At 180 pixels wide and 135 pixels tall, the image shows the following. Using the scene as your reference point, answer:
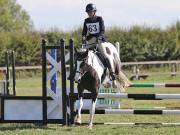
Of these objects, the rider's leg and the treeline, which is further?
the treeline

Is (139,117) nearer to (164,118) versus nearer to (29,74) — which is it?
(164,118)

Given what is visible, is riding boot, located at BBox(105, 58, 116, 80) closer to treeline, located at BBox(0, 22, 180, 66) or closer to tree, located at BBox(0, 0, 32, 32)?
treeline, located at BBox(0, 22, 180, 66)

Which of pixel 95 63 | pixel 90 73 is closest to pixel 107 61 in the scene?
pixel 95 63

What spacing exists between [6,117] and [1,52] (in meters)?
32.9

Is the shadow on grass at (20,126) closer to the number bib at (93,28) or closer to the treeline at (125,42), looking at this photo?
the number bib at (93,28)

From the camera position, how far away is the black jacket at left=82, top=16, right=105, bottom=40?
42.0 ft

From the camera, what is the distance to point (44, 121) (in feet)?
41.9

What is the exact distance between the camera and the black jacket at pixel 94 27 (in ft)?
42.0

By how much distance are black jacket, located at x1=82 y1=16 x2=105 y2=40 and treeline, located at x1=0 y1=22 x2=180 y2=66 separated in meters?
33.3

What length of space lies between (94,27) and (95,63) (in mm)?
822

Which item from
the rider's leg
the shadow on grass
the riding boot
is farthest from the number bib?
the shadow on grass

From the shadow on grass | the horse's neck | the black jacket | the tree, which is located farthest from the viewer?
the tree

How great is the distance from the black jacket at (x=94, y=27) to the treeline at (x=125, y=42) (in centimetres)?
3332

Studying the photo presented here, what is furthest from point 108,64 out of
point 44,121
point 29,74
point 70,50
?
point 29,74
